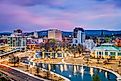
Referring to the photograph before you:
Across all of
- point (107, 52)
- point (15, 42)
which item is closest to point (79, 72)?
point (107, 52)

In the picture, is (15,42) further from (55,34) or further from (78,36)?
(55,34)

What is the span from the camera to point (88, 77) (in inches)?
461

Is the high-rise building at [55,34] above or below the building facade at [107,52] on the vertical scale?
above

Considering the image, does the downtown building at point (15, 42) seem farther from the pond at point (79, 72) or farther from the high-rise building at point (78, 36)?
the pond at point (79, 72)

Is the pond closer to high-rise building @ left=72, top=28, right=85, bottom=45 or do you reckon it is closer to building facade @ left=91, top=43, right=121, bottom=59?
building facade @ left=91, top=43, right=121, bottom=59

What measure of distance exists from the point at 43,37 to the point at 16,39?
764 cm

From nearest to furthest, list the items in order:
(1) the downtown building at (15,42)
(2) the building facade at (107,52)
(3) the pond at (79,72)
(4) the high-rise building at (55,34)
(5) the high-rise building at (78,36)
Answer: (3) the pond at (79,72) → (2) the building facade at (107,52) → (1) the downtown building at (15,42) → (5) the high-rise building at (78,36) → (4) the high-rise building at (55,34)

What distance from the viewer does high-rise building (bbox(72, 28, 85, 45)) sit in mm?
25312

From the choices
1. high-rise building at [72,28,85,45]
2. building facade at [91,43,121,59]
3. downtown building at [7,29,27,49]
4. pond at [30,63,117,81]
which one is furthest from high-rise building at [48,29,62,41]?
pond at [30,63,117,81]

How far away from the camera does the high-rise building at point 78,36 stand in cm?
2531

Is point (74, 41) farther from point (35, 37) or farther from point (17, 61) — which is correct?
point (17, 61)

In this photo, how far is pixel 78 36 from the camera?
26.2 m

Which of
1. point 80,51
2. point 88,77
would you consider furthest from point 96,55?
point 88,77

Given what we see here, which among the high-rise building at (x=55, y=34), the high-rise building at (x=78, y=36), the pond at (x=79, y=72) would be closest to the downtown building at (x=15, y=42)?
the high-rise building at (x=78, y=36)
